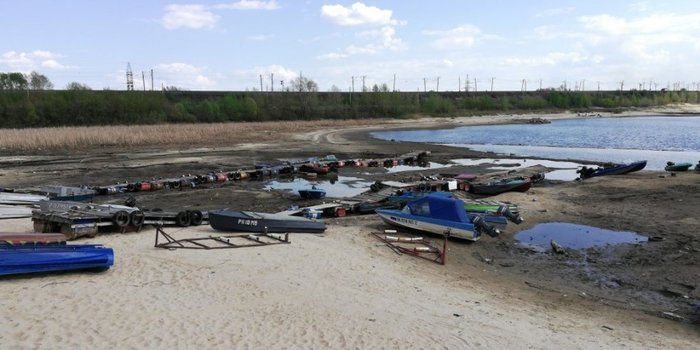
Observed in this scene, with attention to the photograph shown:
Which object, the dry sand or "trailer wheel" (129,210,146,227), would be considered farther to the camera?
"trailer wheel" (129,210,146,227)

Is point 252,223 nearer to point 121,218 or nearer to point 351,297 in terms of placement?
point 121,218

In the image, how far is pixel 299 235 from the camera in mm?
18062

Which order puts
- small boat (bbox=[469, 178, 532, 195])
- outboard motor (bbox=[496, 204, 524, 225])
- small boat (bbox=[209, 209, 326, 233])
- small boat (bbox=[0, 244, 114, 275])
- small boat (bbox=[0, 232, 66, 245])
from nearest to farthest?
small boat (bbox=[0, 244, 114, 275]) → small boat (bbox=[0, 232, 66, 245]) → small boat (bbox=[209, 209, 326, 233]) → outboard motor (bbox=[496, 204, 524, 225]) → small boat (bbox=[469, 178, 532, 195])

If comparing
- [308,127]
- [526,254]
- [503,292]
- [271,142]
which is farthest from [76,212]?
[308,127]

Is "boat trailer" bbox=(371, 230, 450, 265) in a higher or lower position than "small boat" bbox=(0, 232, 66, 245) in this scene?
lower

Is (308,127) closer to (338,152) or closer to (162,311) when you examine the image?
(338,152)

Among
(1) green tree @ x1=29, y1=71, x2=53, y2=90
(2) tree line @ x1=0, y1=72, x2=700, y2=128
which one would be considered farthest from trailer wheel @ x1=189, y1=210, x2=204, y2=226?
(1) green tree @ x1=29, y1=71, x2=53, y2=90

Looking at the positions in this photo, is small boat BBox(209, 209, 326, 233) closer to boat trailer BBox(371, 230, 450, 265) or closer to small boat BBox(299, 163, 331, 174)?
boat trailer BBox(371, 230, 450, 265)

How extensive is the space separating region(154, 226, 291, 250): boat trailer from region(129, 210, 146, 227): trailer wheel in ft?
2.59

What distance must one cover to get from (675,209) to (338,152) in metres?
31.3

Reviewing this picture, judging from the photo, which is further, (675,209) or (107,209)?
(675,209)

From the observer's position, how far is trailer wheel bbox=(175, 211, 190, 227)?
1864 cm

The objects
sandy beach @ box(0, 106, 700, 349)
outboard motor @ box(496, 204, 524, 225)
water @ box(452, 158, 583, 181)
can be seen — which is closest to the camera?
sandy beach @ box(0, 106, 700, 349)

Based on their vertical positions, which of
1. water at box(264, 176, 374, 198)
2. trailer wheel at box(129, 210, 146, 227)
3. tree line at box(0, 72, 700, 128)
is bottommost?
water at box(264, 176, 374, 198)
